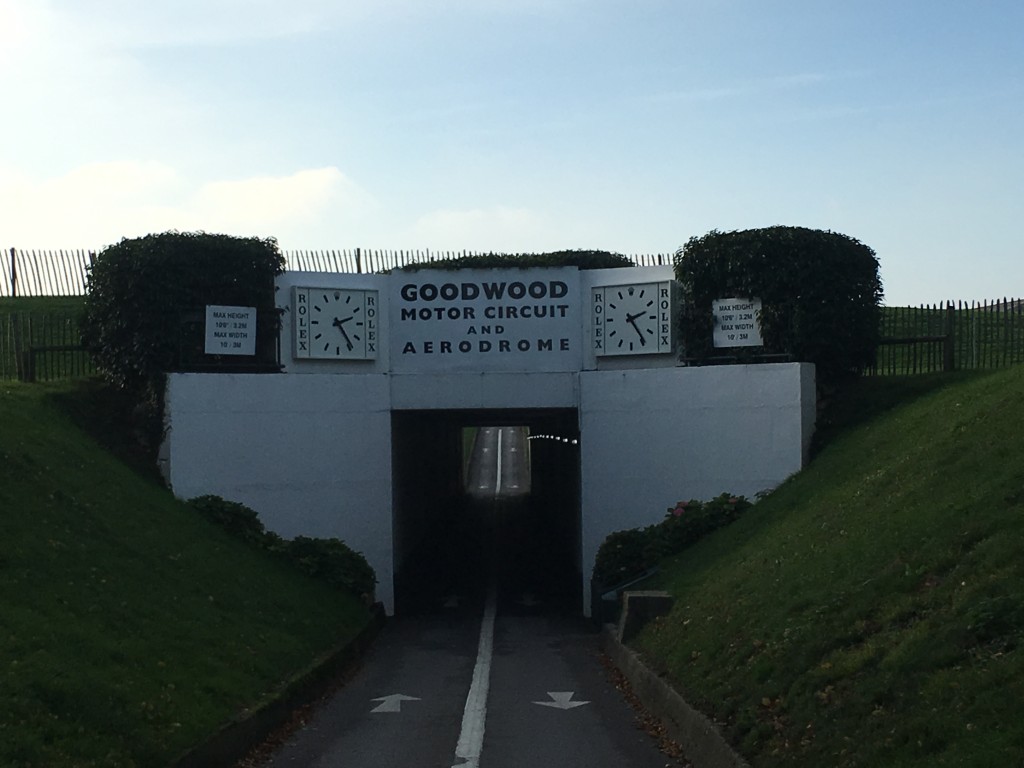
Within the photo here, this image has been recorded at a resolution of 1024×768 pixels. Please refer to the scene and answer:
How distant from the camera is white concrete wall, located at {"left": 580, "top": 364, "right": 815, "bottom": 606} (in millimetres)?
21625

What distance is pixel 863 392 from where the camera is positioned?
2275cm

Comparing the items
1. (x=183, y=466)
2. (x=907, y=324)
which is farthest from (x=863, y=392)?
(x=183, y=466)

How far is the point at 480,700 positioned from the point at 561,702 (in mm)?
979

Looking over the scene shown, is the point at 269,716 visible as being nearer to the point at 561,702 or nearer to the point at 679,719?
the point at 561,702

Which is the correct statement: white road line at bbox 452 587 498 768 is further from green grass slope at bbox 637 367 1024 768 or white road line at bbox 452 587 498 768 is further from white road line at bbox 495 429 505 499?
white road line at bbox 495 429 505 499

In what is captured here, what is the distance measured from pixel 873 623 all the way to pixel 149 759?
5708 mm

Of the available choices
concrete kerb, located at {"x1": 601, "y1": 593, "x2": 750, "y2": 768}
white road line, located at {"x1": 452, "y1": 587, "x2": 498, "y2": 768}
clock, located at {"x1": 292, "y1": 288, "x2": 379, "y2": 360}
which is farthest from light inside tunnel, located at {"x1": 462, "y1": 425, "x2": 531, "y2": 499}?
concrete kerb, located at {"x1": 601, "y1": 593, "x2": 750, "y2": 768}

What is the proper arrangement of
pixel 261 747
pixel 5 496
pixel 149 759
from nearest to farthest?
1. pixel 149 759
2. pixel 261 747
3. pixel 5 496

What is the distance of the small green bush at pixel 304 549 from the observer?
69.6 feet

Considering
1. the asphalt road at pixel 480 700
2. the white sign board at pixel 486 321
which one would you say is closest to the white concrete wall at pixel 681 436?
the white sign board at pixel 486 321

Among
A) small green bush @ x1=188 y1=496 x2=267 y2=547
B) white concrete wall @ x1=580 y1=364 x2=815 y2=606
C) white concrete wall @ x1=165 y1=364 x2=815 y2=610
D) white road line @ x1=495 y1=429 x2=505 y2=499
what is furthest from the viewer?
white road line @ x1=495 y1=429 x2=505 y2=499

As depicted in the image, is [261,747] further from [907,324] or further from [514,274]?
[907,324]

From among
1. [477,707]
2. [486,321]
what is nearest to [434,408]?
[486,321]

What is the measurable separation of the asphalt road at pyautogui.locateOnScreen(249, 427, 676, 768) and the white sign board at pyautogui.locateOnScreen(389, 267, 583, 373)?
494 centimetres
